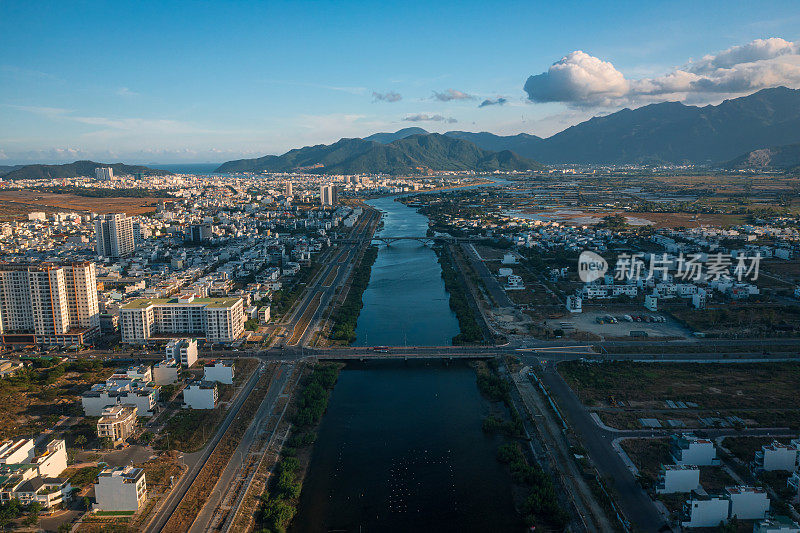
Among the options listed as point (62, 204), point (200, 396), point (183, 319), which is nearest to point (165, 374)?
point (200, 396)

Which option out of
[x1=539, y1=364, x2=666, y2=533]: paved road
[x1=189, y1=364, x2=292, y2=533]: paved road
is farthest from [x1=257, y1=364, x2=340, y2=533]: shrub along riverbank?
[x1=539, y1=364, x2=666, y2=533]: paved road

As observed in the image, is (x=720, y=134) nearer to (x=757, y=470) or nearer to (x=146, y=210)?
(x=146, y=210)

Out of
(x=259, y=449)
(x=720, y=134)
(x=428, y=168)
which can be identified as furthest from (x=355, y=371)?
(x=720, y=134)

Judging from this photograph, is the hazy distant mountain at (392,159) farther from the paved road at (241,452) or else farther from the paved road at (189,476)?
the paved road at (189,476)

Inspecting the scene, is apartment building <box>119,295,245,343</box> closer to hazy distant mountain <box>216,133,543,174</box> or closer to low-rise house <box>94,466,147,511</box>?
low-rise house <box>94,466,147,511</box>

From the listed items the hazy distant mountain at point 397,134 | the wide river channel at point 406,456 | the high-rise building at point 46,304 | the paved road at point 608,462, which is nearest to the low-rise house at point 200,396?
the wide river channel at point 406,456

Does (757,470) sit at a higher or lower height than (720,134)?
lower

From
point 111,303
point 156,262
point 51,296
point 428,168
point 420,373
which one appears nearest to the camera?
point 420,373
